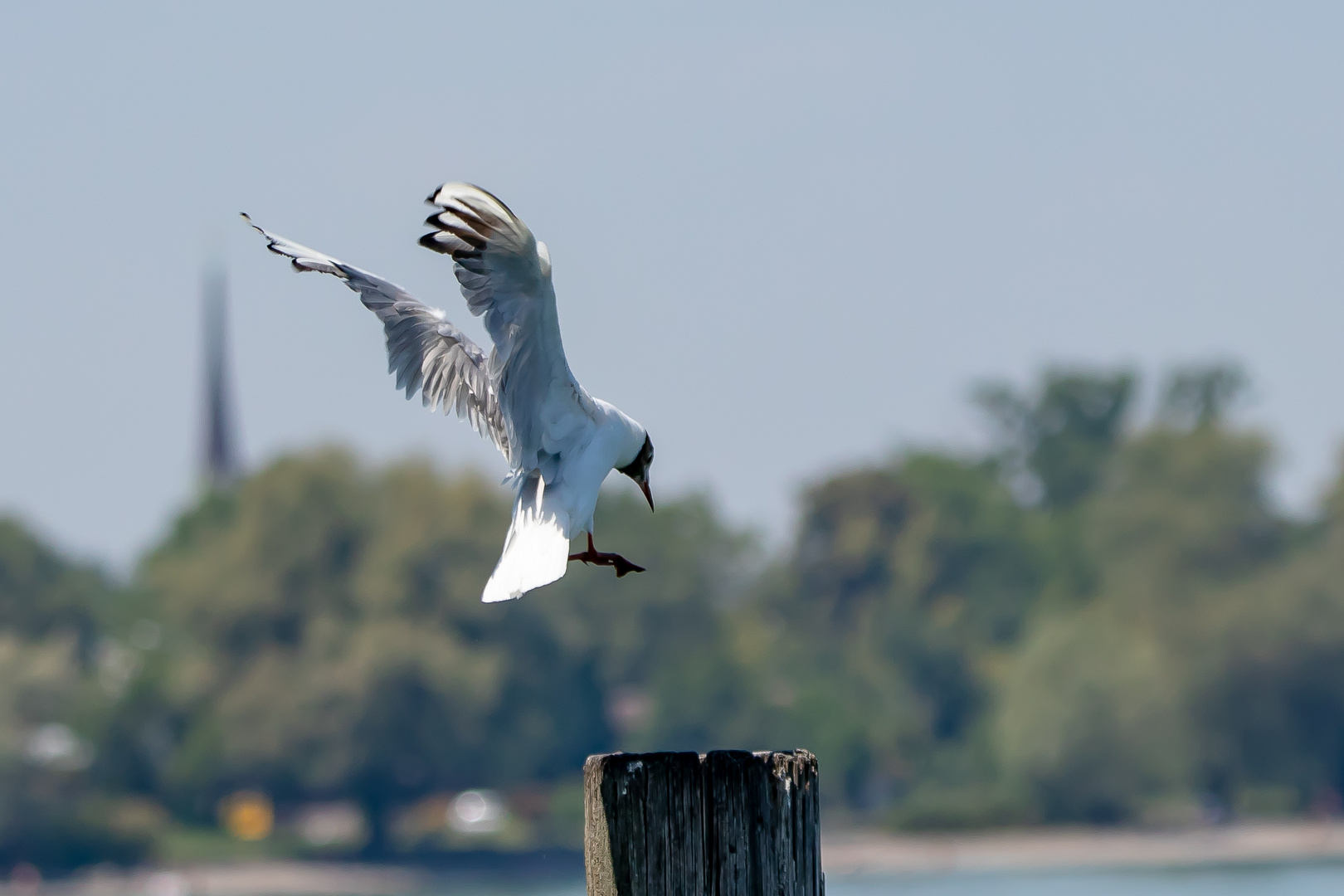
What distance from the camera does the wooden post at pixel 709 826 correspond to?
4.78 metres

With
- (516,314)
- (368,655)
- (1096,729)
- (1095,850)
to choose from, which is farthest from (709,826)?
(368,655)

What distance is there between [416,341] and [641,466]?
3.71ft

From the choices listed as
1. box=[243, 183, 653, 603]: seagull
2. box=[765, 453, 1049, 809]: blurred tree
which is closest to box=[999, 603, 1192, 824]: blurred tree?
box=[765, 453, 1049, 809]: blurred tree

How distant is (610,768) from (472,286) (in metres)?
2.27

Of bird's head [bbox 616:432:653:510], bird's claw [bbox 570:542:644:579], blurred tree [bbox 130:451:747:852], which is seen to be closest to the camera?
bird's claw [bbox 570:542:644:579]

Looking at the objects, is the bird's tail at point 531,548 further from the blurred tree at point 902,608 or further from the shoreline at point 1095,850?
the blurred tree at point 902,608

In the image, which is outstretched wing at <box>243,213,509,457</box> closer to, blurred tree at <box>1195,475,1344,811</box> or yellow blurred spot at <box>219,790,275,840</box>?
blurred tree at <box>1195,475,1344,811</box>

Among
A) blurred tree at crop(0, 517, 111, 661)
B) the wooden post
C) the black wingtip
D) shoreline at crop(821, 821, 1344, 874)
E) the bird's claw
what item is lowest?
the wooden post

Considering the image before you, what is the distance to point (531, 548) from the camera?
262 inches

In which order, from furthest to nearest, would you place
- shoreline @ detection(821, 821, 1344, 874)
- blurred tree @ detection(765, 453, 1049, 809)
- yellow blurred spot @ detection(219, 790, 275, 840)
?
blurred tree @ detection(765, 453, 1049, 809), yellow blurred spot @ detection(219, 790, 275, 840), shoreline @ detection(821, 821, 1344, 874)

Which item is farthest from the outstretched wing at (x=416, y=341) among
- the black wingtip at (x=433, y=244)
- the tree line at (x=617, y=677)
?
the tree line at (x=617, y=677)

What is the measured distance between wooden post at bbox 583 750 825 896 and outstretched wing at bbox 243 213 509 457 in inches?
134

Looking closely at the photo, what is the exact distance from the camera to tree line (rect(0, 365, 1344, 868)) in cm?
6688

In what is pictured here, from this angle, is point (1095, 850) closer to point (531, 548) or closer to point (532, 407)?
point (532, 407)
